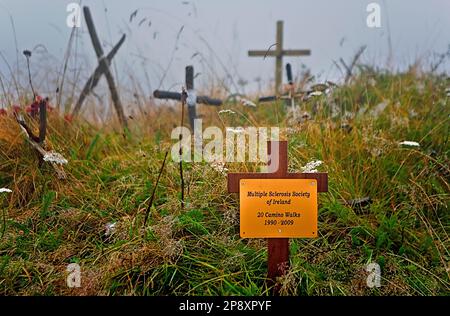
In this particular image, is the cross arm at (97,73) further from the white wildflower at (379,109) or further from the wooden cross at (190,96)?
the white wildflower at (379,109)

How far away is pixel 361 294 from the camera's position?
2.51m

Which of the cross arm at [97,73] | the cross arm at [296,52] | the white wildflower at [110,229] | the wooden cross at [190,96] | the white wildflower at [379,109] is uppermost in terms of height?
the cross arm at [296,52]

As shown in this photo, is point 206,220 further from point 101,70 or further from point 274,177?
point 101,70

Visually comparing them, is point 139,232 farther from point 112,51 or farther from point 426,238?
point 112,51

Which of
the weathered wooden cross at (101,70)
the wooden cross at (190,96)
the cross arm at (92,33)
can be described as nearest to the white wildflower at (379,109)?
the wooden cross at (190,96)

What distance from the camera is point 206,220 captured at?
9.86ft

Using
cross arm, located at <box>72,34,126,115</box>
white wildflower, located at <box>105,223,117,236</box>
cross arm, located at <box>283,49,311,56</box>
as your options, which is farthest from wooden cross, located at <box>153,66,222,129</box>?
cross arm, located at <box>283,49,311,56</box>

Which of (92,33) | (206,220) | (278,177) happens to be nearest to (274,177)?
(278,177)

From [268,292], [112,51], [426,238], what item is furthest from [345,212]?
[112,51]

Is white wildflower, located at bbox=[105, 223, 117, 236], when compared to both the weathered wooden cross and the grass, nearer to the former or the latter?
the grass

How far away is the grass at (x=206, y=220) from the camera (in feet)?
8.37

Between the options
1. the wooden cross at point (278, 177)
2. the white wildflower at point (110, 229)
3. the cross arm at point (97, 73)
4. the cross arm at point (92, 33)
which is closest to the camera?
the wooden cross at point (278, 177)

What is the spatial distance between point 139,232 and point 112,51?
3240 millimetres

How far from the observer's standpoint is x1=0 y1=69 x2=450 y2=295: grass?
100 inches
